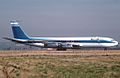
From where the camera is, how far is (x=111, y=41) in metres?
121

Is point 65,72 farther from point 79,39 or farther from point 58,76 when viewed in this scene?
point 79,39

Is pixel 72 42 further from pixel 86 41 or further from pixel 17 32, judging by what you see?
pixel 17 32

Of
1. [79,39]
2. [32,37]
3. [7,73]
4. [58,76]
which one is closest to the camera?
[58,76]

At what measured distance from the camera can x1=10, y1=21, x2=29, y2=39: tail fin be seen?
126850 millimetres

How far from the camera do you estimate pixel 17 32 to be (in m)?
129

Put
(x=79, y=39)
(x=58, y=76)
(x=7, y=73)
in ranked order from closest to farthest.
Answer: (x=58, y=76) → (x=7, y=73) → (x=79, y=39)

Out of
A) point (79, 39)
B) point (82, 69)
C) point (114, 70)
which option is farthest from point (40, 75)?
point (79, 39)

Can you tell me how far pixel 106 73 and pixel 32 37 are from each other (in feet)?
289

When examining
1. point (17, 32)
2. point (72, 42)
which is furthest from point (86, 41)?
point (17, 32)

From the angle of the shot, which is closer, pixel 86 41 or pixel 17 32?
pixel 86 41

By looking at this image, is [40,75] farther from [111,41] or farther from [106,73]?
[111,41]

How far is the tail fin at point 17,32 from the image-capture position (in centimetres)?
12685

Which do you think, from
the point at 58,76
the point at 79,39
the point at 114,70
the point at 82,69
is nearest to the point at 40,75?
the point at 58,76

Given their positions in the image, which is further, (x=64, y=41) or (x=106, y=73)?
(x=64, y=41)
